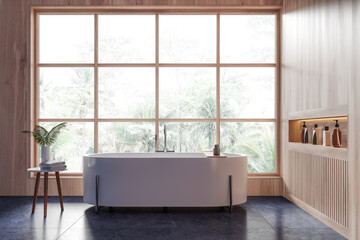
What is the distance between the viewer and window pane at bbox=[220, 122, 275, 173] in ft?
Result: 15.6

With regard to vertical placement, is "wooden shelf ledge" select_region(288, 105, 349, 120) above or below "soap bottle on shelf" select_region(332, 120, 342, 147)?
above

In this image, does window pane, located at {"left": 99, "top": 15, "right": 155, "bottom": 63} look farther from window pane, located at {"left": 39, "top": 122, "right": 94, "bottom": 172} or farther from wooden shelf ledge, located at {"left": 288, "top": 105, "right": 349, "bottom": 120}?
wooden shelf ledge, located at {"left": 288, "top": 105, "right": 349, "bottom": 120}

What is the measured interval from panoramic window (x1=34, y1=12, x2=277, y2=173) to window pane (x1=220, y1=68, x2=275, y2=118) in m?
0.01

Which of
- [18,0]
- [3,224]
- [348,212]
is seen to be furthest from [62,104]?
[348,212]

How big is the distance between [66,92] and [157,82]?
4.24 ft

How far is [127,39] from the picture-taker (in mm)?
4793

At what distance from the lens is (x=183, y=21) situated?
4797 mm

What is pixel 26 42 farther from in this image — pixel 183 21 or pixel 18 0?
pixel 183 21

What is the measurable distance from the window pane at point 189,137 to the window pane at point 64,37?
1.64 meters

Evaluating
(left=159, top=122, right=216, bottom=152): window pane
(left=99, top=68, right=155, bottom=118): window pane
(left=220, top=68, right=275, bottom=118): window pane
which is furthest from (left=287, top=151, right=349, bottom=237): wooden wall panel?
(left=99, top=68, right=155, bottom=118): window pane

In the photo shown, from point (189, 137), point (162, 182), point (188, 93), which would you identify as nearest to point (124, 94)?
point (188, 93)

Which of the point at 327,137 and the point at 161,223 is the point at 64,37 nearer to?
the point at 161,223

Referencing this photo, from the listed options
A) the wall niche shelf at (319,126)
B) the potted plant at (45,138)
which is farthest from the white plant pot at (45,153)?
the wall niche shelf at (319,126)

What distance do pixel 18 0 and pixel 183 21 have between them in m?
2.29
